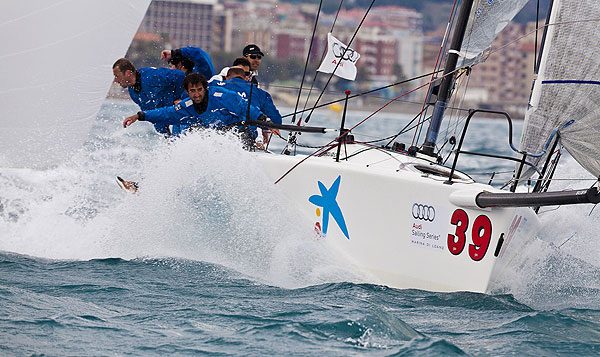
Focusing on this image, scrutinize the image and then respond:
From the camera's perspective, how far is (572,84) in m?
3.72

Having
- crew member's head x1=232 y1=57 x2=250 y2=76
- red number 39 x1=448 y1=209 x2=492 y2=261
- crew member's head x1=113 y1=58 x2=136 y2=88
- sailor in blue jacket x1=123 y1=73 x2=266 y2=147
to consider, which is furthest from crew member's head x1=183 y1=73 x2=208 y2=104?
red number 39 x1=448 y1=209 x2=492 y2=261

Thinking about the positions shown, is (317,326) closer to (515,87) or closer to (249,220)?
(249,220)

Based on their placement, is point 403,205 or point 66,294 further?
point 403,205

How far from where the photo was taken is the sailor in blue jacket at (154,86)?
5.17 metres

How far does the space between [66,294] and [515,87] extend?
48.7 metres

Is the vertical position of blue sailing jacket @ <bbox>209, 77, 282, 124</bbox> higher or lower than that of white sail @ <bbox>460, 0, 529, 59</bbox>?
lower

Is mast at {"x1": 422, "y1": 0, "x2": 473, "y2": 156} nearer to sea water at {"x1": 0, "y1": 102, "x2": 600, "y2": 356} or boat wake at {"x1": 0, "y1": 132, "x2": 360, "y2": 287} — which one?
sea water at {"x1": 0, "y1": 102, "x2": 600, "y2": 356}

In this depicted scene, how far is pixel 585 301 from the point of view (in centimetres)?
387

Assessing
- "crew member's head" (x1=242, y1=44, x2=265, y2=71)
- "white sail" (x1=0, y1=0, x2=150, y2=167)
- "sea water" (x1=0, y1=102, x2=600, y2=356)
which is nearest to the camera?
"sea water" (x1=0, y1=102, x2=600, y2=356)

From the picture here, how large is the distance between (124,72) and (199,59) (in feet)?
2.09

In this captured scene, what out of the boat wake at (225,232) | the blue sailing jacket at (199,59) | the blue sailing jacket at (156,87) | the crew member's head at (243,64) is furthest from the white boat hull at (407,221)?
the blue sailing jacket at (199,59)

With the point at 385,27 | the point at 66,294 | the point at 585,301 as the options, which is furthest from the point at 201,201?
the point at 385,27

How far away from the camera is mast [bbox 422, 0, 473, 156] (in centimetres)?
455

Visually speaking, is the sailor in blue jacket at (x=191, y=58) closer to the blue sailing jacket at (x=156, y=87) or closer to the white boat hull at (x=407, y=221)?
the blue sailing jacket at (x=156, y=87)
